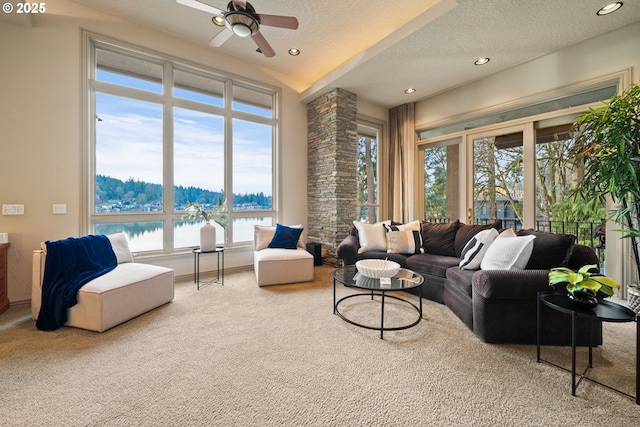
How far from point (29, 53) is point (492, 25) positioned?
17.1ft

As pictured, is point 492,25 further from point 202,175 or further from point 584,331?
point 202,175

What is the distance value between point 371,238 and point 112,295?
306 cm

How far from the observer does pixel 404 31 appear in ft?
10.7

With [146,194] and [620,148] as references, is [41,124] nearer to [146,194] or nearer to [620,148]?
[146,194]

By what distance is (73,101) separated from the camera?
3.27m

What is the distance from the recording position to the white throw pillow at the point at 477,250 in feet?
9.28

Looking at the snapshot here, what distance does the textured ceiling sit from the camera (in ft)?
9.57

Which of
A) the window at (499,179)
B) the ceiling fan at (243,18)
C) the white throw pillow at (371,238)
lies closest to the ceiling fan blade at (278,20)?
the ceiling fan at (243,18)

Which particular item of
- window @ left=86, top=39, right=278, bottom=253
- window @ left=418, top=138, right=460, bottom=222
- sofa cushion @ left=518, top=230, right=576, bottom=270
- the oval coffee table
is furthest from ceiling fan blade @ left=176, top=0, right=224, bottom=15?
window @ left=418, top=138, right=460, bottom=222

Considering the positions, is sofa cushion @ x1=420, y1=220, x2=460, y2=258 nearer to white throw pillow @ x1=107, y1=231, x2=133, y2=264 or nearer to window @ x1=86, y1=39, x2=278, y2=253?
window @ x1=86, y1=39, x2=278, y2=253

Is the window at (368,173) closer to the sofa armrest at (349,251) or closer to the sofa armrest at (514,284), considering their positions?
the sofa armrest at (349,251)

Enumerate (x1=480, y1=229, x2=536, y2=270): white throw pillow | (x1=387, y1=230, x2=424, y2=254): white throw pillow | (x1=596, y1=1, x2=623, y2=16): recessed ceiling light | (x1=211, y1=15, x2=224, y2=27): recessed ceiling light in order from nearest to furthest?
(x1=480, y1=229, x2=536, y2=270): white throw pillow < (x1=596, y1=1, x2=623, y2=16): recessed ceiling light < (x1=211, y1=15, x2=224, y2=27): recessed ceiling light < (x1=387, y1=230, x2=424, y2=254): white throw pillow

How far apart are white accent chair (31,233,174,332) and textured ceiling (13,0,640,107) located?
10.3 feet

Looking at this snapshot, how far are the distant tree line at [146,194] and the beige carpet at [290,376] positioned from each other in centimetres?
165
